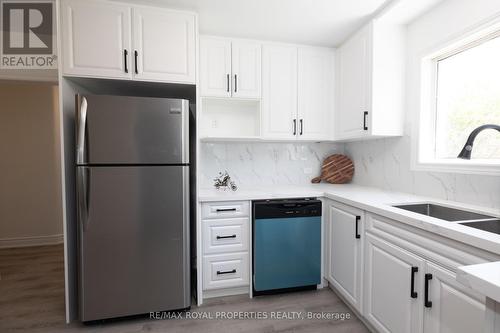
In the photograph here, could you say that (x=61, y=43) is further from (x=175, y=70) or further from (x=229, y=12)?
(x=229, y=12)

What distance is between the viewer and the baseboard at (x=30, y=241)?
10.7ft

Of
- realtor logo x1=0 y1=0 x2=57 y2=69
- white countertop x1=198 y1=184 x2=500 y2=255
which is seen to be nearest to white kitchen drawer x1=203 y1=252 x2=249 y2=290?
white countertop x1=198 y1=184 x2=500 y2=255

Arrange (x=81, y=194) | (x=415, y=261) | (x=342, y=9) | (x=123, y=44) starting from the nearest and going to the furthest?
(x=415, y=261) < (x=81, y=194) < (x=123, y=44) < (x=342, y=9)

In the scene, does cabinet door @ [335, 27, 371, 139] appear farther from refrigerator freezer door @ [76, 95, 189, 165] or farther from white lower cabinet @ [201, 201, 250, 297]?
refrigerator freezer door @ [76, 95, 189, 165]

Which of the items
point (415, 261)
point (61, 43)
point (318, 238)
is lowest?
point (318, 238)

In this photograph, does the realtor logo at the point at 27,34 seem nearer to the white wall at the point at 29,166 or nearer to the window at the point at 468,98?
the white wall at the point at 29,166

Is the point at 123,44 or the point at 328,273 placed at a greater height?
the point at 123,44

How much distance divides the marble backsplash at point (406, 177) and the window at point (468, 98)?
19cm

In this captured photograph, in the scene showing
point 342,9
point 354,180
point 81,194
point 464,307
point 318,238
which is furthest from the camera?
point 354,180

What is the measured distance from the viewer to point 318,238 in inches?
87.0

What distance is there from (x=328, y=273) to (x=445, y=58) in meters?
1.98

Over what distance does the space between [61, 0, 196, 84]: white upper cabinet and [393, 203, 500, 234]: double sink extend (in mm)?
1913

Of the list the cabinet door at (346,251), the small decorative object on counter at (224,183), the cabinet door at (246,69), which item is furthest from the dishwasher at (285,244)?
the cabinet door at (246,69)

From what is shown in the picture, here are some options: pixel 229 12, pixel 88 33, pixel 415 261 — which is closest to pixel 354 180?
pixel 415 261
